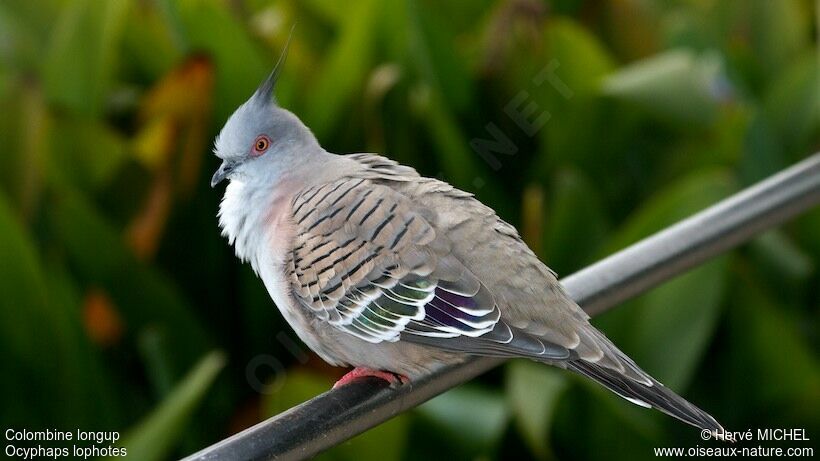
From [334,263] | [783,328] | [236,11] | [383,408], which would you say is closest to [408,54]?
[236,11]

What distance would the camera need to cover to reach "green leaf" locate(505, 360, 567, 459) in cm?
216

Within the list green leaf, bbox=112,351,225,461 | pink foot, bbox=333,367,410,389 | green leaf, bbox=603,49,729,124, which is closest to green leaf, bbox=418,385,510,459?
green leaf, bbox=112,351,225,461

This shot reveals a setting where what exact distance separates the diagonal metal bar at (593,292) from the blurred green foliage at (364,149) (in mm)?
655

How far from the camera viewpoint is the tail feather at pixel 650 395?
122 centimetres

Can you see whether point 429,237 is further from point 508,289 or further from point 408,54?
point 408,54

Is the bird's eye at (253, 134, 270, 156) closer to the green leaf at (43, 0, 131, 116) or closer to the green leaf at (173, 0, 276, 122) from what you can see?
the green leaf at (173, 0, 276, 122)

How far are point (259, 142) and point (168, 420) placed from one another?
73 cm

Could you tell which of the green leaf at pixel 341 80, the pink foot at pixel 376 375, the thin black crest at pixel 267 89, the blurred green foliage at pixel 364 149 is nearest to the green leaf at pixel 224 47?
the blurred green foliage at pixel 364 149

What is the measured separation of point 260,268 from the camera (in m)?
1.61

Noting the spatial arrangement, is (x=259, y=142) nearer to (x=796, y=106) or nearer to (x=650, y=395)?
(x=650, y=395)

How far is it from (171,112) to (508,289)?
123 cm

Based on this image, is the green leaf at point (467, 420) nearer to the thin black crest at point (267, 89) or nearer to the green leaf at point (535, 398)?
the green leaf at point (535, 398)

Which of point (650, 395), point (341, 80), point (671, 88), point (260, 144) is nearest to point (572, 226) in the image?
point (671, 88)

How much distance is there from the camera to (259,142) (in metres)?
1.57
